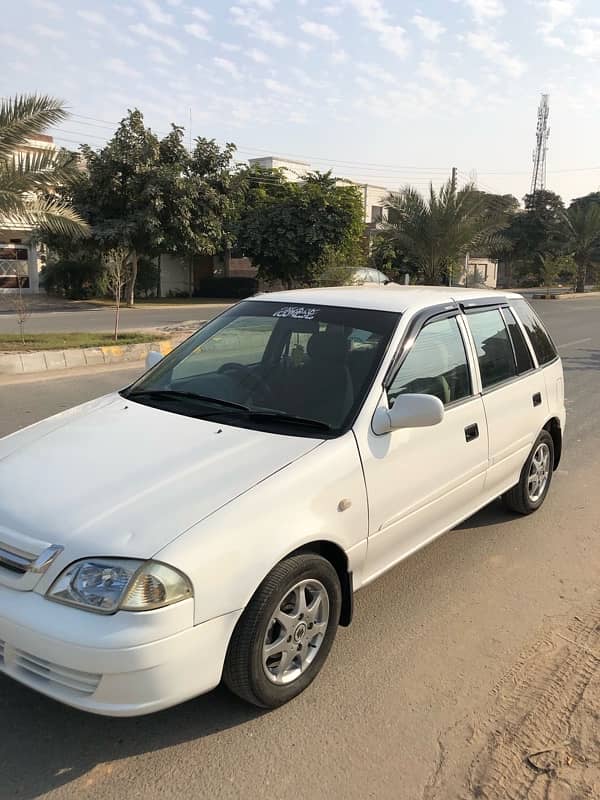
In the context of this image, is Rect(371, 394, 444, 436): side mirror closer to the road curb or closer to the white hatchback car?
the white hatchback car

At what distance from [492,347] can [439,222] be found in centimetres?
2228

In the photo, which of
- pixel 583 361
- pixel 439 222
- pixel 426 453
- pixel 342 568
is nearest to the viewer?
pixel 342 568

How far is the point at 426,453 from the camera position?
11.2 ft

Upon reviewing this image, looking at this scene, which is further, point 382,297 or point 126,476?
point 382,297

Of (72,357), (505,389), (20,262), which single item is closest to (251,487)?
(505,389)

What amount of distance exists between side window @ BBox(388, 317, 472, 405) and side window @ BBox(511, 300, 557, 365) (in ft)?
3.53

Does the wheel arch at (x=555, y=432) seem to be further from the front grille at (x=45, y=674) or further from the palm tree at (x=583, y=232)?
the palm tree at (x=583, y=232)

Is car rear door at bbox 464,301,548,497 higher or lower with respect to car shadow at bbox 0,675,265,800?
higher

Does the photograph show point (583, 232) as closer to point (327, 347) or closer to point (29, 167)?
point (29, 167)

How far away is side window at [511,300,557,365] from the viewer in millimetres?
4777

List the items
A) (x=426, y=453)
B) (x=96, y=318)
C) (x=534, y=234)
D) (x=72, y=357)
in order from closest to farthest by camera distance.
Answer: (x=426, y=453) < (x=72, y=357) < (x=96, y=318) < (x=534, y=234)

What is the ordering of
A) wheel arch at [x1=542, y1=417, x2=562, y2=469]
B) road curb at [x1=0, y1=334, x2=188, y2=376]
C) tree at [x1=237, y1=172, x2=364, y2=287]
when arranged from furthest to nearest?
tree at [x1=237, y1=172, x2=364, y2=287]
road curb at [x1=0, y1=334, x2=188, y2=376]
wheel arch at [x1=542, y1=417, x2=562, y2=469]

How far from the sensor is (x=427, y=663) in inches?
122

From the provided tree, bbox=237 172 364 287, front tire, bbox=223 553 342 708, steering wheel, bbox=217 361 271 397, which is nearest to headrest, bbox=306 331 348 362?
steering wheel, bbox=217 361 271 397
